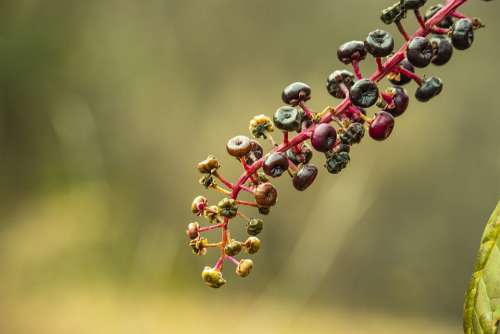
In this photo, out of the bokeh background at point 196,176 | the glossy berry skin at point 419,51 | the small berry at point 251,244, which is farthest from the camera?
the bokeh background at point 196,176

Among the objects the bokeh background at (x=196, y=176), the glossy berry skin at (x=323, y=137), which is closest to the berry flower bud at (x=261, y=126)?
the glossy berry skin at (x=323, y=137)

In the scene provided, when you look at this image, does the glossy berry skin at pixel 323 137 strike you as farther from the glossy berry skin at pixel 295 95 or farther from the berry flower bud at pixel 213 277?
the berry flower bud at pixel 213 277

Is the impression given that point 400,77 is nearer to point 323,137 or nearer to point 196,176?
point 323,137

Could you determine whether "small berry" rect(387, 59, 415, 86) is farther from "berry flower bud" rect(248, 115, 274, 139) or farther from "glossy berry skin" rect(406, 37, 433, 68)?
"berry flower bud" rect(248, 115, 274, 139)

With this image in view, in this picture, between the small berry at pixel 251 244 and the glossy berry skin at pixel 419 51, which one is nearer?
the glossy berry skin at pixel 419 51

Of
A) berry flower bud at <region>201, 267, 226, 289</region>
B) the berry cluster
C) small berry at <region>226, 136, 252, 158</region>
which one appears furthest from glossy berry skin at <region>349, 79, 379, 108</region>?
berry flower bud at <region>201, 267, 226, 289</region>

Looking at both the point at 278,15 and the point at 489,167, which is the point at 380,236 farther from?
the point at 278,15

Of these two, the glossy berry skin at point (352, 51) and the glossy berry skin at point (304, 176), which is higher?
the glossy berry skin at point (352, 51)

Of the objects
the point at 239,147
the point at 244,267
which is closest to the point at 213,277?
the point at 244,267
